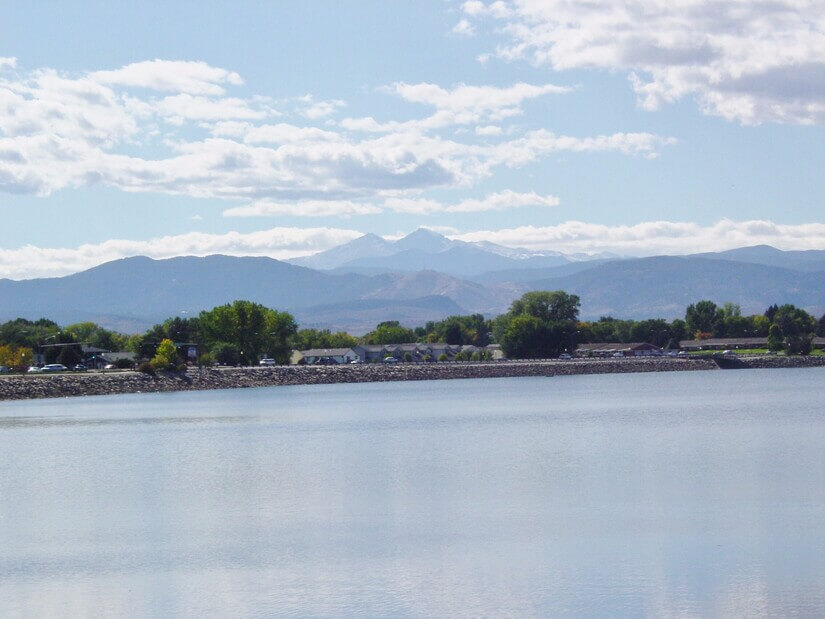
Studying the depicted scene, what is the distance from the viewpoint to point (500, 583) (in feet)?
61.2

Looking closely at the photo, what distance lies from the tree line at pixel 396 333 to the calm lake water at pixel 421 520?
67.7 meters

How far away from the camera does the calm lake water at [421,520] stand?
18.0 m

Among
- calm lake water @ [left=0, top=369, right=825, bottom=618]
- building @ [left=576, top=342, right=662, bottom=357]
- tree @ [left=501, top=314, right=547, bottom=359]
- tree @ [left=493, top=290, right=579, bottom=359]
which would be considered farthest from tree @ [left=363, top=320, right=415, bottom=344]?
calm lake water @ [left=0, top=369, right=825, bottom=618]

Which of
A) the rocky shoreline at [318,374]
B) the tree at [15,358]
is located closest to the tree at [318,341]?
the rocky shoreline at [318,374]

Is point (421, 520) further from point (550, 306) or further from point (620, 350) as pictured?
point (620, 350)

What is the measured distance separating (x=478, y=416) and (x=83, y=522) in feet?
118

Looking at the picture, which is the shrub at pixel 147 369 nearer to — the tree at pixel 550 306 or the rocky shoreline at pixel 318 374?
the rocky shoreline at pixel 318 374

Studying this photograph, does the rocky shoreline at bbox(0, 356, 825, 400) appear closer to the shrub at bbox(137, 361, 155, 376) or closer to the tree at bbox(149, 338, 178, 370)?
the shrub at bbox(137, 361, 155, 376)

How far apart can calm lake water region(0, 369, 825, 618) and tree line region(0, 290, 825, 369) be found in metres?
67.7

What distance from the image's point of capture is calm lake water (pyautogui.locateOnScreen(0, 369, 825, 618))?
59.0 feet

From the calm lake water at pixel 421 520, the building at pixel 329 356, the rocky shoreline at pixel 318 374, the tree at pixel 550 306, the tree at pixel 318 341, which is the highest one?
the tree at pixel 550 306

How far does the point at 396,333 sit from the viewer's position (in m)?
185

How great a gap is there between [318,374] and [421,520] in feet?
319

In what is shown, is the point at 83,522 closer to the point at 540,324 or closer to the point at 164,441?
the point at 164,441
